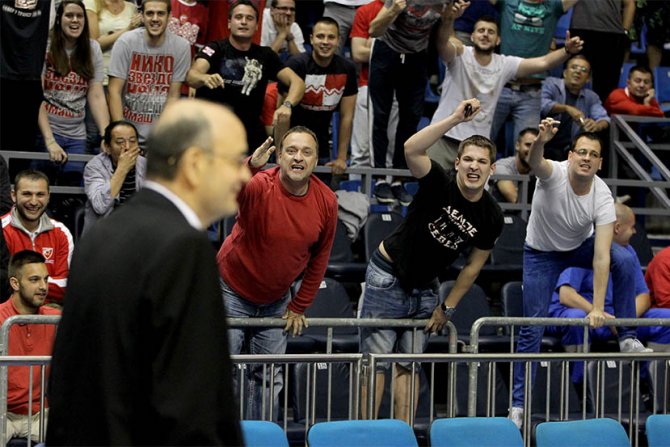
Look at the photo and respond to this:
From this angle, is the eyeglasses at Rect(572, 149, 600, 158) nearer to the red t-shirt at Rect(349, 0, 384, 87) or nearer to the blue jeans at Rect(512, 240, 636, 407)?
the blue jeans at Rect(512, 240, 636, 407)

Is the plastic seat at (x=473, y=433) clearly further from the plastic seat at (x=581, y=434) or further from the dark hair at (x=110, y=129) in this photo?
the dark hair at (x=110, y=129)

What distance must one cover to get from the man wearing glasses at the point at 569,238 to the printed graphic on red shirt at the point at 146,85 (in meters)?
3.00

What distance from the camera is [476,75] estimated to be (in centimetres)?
914

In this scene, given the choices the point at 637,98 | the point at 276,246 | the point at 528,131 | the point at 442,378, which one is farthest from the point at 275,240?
the point at 637,98

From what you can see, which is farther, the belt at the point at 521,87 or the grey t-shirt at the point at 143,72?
the belt at the point at 521,87

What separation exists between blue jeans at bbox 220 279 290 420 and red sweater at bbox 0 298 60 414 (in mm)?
943

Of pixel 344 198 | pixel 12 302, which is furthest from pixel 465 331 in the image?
pixel 12 302

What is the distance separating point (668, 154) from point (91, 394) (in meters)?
9.58

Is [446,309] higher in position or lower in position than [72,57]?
lower

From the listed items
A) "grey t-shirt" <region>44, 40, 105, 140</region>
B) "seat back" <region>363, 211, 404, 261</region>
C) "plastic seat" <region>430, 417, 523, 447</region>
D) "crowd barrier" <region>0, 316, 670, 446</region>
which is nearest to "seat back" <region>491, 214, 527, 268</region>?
"seat back" <region>363, 211, 404, 261</region>

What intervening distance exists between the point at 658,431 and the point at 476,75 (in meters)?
4.16

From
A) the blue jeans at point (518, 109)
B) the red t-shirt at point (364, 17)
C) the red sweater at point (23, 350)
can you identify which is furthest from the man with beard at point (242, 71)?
the red sweater at point (23, 350)

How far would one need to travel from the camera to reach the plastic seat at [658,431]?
557 cm

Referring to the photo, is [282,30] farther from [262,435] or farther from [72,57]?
[262,435]
